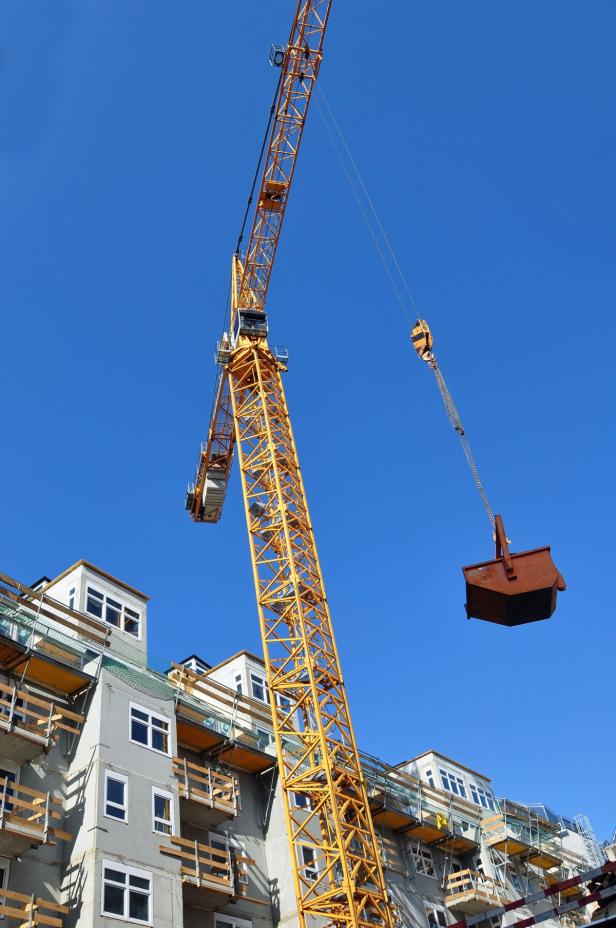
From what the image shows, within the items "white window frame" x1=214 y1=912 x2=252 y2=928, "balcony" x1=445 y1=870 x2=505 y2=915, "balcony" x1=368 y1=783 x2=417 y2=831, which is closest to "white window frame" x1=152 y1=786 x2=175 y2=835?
"white window frame" x1=214 y1=912 x2=252 y2=928

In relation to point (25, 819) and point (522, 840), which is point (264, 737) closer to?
point (25, 819)

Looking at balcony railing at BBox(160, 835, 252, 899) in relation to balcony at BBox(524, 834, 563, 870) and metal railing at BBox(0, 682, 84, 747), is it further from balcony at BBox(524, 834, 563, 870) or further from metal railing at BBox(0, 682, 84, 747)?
balcony at BBox(524, 834, 563, 870)

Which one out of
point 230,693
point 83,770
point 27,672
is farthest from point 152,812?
point 230,693

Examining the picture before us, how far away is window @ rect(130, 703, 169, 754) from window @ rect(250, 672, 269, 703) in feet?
35.5

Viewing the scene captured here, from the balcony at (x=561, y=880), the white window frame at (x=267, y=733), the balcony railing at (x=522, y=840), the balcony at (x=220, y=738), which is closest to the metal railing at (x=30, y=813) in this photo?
the balcony at (x=220, y=738)

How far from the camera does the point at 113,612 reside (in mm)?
36906

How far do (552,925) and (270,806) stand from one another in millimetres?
19634

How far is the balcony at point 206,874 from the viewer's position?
101 ft

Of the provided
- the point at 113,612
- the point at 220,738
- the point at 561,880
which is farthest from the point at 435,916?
the point at 113,612

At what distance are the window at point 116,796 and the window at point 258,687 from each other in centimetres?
1400

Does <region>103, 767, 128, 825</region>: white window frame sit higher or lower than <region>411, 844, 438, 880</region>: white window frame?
lower

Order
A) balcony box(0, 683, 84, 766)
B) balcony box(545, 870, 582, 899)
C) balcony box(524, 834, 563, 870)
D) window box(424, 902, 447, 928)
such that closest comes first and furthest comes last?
balcony box(0, 683, 84, 766) → window box(424, 902, 447, 928) → balcony box(524, 834, 563, 870) → balcony box(545, 870, 582, 899)

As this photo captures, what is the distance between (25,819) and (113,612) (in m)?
10.9

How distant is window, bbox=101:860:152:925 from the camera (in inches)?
1072
